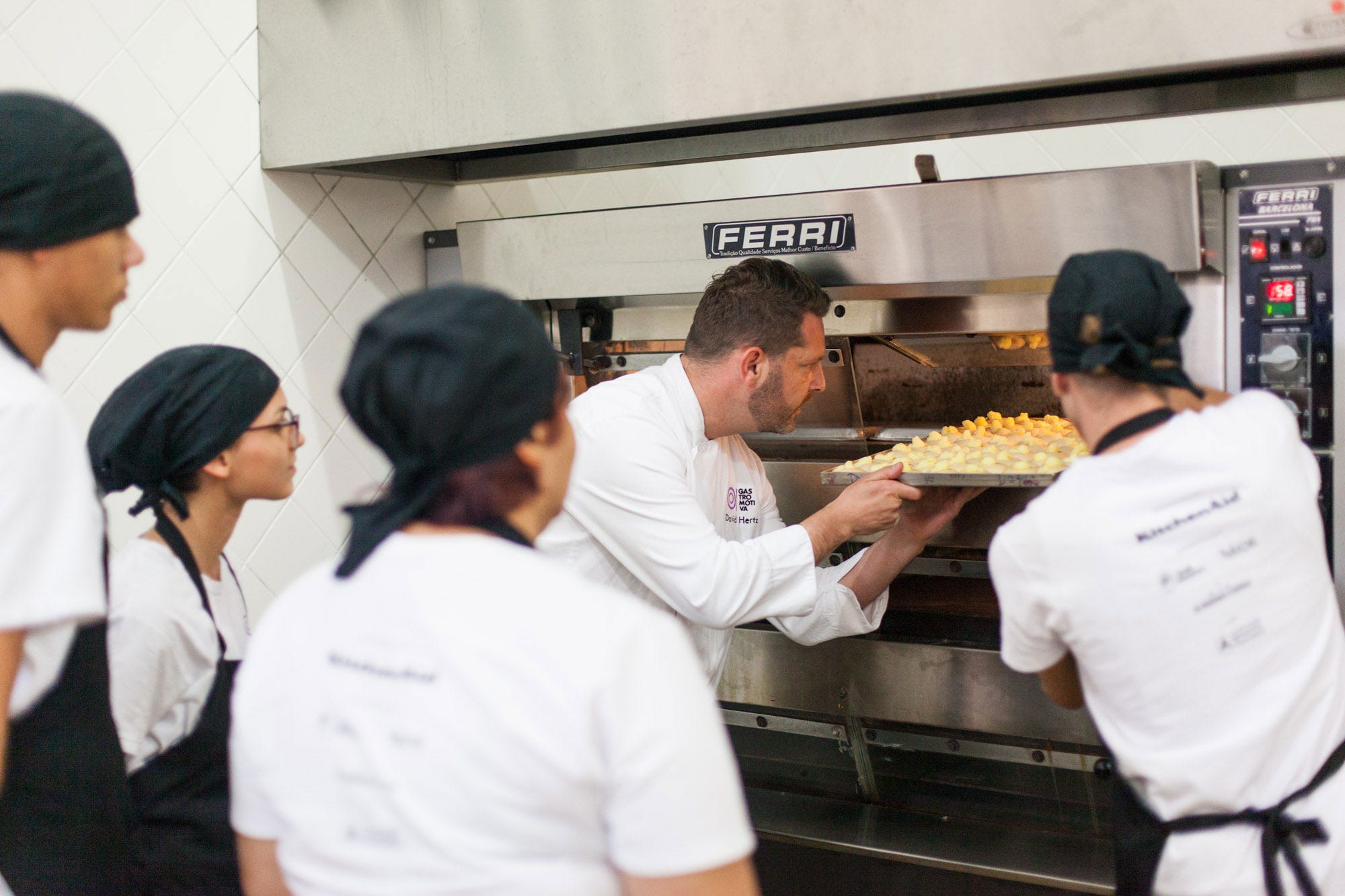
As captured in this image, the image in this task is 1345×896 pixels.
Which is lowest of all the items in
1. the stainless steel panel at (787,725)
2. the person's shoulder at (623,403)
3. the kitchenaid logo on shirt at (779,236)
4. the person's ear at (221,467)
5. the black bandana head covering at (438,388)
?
the stainless steel panel at (787,725)

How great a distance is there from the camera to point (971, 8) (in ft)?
5.67

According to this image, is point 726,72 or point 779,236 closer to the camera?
point 726,72

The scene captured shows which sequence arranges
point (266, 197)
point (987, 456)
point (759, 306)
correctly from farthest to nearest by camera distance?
1. point (266, 197)
2. point (759, 306)
3. point (987, 456)

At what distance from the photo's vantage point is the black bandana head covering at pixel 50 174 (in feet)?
3.46

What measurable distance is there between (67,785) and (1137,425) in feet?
4.12

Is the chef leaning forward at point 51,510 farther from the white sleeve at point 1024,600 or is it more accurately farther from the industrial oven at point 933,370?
the industrial oven at point 933,370

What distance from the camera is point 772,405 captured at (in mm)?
2146

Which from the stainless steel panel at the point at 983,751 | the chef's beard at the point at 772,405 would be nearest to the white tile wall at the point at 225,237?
the chef's beard at the point at 772,405

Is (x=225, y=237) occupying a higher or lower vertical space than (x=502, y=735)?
higher

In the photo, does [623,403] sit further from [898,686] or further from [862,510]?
[898,686]

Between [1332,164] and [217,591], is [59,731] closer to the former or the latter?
[217,591]

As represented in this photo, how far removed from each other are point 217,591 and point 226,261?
0.94 m

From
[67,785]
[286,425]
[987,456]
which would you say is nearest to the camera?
[67,785]

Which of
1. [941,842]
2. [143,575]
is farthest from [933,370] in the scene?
[143,575]
